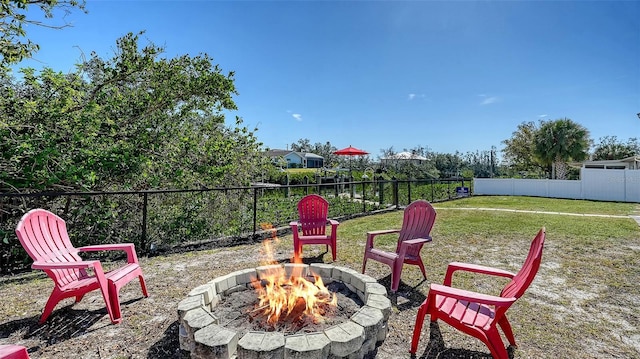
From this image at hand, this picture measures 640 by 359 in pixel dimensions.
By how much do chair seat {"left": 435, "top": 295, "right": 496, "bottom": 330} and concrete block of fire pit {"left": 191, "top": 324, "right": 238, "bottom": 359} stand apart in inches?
56.9

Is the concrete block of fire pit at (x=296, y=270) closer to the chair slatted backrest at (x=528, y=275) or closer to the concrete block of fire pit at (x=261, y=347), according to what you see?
the concrete block of fire pit at (x=261, y=347)

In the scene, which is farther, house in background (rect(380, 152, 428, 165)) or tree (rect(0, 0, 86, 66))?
house in background (rect(380, 152, 428, 165))

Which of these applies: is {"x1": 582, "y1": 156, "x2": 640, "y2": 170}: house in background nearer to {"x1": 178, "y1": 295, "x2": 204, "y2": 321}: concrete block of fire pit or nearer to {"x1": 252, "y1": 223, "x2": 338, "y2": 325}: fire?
{"x1": 252, "y1": 223, "x2": 338, "y2": 325}: fire

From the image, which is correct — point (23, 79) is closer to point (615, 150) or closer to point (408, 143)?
point (408, 143)

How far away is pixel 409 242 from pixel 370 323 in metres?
1.53

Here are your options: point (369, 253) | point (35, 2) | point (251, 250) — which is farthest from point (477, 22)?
point (35, 2)

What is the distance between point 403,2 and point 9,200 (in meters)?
8.91

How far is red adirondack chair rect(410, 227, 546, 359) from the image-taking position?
178cm

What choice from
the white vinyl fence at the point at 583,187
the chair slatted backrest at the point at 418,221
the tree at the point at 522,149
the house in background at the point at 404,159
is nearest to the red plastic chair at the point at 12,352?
the chair slatted backrest at the point at 418,221

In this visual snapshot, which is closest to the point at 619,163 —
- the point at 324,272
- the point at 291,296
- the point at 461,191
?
the point at 461,191

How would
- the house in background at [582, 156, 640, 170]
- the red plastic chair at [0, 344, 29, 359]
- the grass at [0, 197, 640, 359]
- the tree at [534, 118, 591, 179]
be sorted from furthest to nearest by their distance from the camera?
the tree at [534, 118, 591, 179]
the house in background at [582, 156, 640, 170]
the grass at [0, 197, 640, 359]
the red plastic chair at [0, 344, 29, 359]

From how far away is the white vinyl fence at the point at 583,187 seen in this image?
12.6 meters

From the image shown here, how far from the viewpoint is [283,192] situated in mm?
8062

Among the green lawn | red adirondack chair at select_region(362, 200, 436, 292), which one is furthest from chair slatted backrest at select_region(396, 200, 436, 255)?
the green lawn
